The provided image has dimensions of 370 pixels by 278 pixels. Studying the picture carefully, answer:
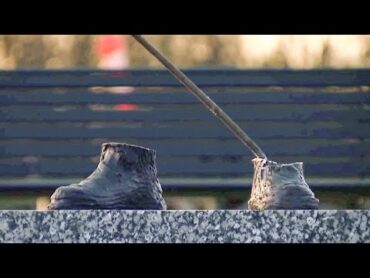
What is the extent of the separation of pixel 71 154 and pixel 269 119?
2.52 feet

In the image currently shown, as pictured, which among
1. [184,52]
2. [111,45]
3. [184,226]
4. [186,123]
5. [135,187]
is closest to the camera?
[184,226]

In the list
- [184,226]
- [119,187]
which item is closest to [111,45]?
[119,187]

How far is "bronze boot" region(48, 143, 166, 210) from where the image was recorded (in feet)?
6.61

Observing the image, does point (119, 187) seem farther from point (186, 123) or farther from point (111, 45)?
point (111, 45)

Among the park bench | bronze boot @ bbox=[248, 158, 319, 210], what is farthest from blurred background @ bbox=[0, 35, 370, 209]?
bronze boot @ bbox=[248, 158, 319, 210]

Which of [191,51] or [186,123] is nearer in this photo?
[186,123]

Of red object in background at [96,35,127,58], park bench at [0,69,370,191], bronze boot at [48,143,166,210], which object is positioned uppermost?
red object in background at [96,35,127,58]

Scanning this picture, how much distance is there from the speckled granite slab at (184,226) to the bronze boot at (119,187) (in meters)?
0.12

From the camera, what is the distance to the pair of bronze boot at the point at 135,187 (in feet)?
6.62

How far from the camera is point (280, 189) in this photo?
2.03m

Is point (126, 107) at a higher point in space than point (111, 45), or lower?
lower

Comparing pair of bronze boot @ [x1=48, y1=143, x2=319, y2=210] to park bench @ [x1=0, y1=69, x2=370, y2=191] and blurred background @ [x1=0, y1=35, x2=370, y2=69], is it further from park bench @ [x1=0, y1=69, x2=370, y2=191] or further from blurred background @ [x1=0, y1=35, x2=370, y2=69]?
blurred background @ [x1=0, y1=35, x2=370, y2=69]

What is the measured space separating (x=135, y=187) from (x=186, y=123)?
10.3 feet

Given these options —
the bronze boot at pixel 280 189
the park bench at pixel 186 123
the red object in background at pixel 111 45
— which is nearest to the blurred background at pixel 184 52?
the red object in background at pixel 111 45
